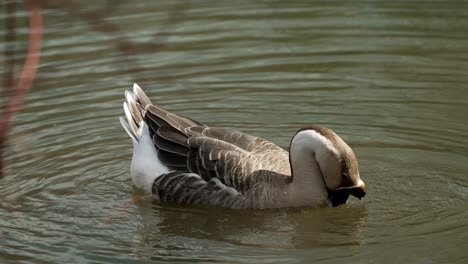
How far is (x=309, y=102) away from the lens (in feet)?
33.9

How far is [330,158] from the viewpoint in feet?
24.3

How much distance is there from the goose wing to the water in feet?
1.13

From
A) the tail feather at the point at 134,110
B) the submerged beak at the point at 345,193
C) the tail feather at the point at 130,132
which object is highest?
the tail feather at the point at 134,110

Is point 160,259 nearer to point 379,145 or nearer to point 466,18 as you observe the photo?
point 379,145

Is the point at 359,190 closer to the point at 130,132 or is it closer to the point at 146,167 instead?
the point at 146,167

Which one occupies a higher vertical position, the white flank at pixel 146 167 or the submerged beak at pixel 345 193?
the white flank at pixel 146 167

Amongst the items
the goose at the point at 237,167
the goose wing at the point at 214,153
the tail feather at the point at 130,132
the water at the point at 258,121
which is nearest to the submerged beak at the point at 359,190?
the goose at the point at 237,167

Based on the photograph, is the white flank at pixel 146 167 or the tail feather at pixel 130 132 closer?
the white flank at pixel 146 167

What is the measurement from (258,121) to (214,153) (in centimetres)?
212

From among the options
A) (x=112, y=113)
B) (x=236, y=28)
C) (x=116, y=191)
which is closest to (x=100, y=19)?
(x=116, y=191)

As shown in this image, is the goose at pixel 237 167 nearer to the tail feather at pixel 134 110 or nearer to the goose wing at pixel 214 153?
the goose wing at pixel 214 153

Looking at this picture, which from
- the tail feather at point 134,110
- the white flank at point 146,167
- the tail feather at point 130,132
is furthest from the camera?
the tail feather at point 134,110

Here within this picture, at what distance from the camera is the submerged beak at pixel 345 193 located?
7.43m

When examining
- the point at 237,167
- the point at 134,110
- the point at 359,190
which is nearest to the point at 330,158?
the point at 359,190
